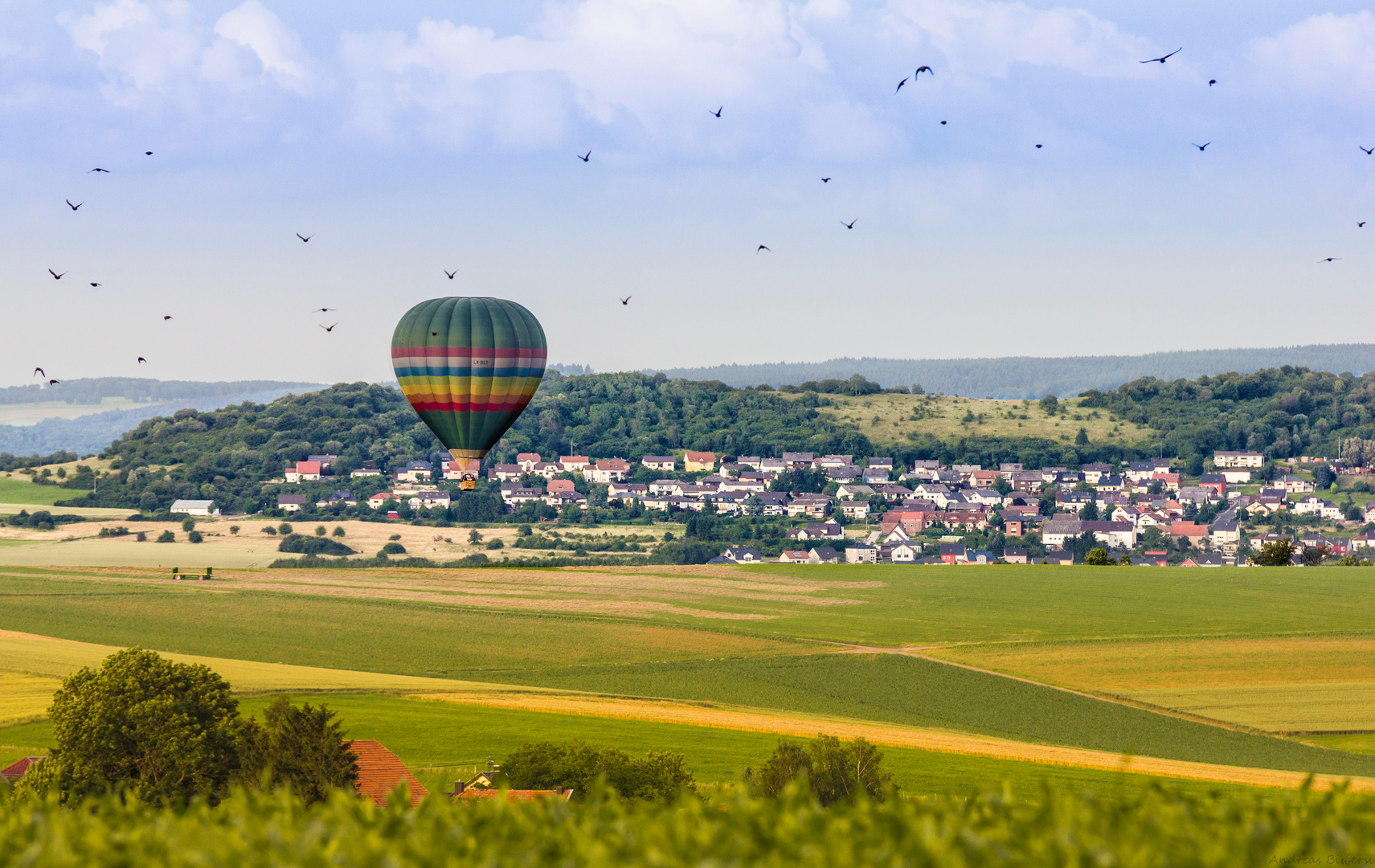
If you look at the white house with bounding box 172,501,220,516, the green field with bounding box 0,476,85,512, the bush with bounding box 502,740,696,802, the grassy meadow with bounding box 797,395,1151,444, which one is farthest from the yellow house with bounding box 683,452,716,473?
the bush with bounding box 502,740,696,802

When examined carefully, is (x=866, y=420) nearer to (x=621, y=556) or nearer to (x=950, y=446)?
(x=950, y=446)

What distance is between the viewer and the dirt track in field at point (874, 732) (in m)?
31.2

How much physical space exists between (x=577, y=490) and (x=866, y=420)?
53.3 meters

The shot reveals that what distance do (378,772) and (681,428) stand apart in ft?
434

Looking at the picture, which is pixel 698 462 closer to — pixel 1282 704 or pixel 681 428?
pixel 681 428

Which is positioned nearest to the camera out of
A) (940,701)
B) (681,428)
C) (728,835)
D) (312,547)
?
(728,835)

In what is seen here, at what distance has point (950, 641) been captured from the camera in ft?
175

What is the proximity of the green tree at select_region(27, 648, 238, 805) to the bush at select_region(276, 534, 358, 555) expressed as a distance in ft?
222

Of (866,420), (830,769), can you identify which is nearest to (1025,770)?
(830,769)

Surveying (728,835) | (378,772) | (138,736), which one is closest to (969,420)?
(378,772)

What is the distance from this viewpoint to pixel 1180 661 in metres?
49.1

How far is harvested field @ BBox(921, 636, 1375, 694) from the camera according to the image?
45.7 metres

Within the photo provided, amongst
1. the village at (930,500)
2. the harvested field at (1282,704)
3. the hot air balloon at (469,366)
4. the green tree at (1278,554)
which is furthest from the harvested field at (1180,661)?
the village at (930,500)

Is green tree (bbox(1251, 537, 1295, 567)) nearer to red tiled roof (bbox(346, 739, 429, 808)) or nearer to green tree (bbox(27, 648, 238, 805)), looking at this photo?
red tiled roof (bbox(346, 739, 429, 808))
